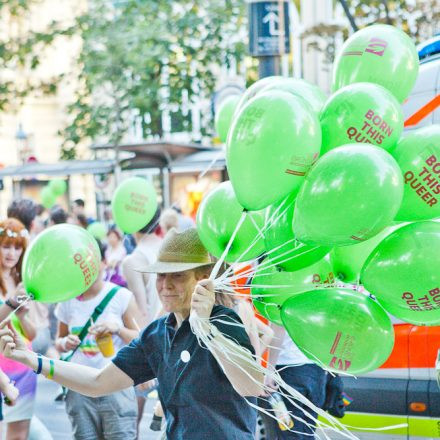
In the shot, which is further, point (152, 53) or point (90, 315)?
point (152, 53)

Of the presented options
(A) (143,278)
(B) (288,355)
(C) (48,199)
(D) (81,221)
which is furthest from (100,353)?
(C) (48,199)

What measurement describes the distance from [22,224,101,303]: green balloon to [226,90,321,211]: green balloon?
1.38 metres

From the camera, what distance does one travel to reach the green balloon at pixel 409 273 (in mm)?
2977

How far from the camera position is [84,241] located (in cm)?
435

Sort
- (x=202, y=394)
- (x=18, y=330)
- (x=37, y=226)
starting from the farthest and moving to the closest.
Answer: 1. (x=37, y=226)
2. (x=18, y=330)
3. (x=202, y=394)

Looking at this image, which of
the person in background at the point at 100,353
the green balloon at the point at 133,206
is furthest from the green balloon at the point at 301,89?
the green balloon at the point at 133,206

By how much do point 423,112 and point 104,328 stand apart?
245 cm

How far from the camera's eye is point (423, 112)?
215 inches

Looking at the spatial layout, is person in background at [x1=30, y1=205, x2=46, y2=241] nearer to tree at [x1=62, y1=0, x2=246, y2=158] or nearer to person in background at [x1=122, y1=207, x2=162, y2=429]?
person in background at [x1=122, y1=207, x2=162, y2=429]

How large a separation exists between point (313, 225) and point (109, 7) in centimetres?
1936

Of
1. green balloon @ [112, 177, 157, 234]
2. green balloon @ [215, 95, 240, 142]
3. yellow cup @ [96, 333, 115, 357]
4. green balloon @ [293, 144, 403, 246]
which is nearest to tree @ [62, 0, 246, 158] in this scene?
green balloon @ [112, 177, 157, 234]

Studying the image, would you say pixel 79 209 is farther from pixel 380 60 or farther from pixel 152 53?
pixel 152 53

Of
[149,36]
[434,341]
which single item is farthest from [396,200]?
[149,36]

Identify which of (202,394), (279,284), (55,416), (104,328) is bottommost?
(55,416)
